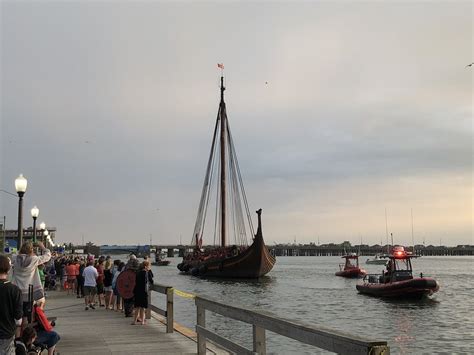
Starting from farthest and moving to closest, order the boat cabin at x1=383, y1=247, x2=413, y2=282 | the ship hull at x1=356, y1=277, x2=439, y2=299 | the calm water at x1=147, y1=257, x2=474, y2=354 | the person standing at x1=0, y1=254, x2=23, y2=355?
1. the boat cabin at x1=383, y1=247, x2=413, y2=282
2. the ship hull at x1=356, y1=277, x2=439, y2=299
3. the calm water at x1=147, y1=257, x2=474, y2=354
4. the person standing at x1=0, y1=254, x2=23, y2=355

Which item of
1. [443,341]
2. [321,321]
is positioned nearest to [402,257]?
[321,321]

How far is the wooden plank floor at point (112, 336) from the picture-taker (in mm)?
10133

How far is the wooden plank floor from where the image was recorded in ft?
33.2

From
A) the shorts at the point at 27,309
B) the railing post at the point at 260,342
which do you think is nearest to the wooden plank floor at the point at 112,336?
the shorts at the point at 27,309

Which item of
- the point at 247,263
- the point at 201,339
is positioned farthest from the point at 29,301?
the point at 247,263

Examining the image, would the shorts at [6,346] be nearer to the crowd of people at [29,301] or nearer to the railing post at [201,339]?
A: the crowd of people at [29,301]

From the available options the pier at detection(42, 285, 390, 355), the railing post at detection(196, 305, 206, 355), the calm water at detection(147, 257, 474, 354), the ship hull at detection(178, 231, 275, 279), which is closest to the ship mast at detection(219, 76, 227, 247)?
the ship hull at detection(178, 231, 275, 279)

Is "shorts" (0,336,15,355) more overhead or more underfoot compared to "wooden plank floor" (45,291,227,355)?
more overhead

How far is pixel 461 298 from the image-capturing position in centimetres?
4672

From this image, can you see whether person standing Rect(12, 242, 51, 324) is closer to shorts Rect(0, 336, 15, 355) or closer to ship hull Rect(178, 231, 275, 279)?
shorts Rect(0, 336, 15, 355)

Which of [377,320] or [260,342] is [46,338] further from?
[377,320]

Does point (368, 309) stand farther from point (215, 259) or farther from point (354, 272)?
point (354, 272)

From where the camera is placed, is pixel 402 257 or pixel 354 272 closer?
pixel 402 257

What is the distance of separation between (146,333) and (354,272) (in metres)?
73.2
